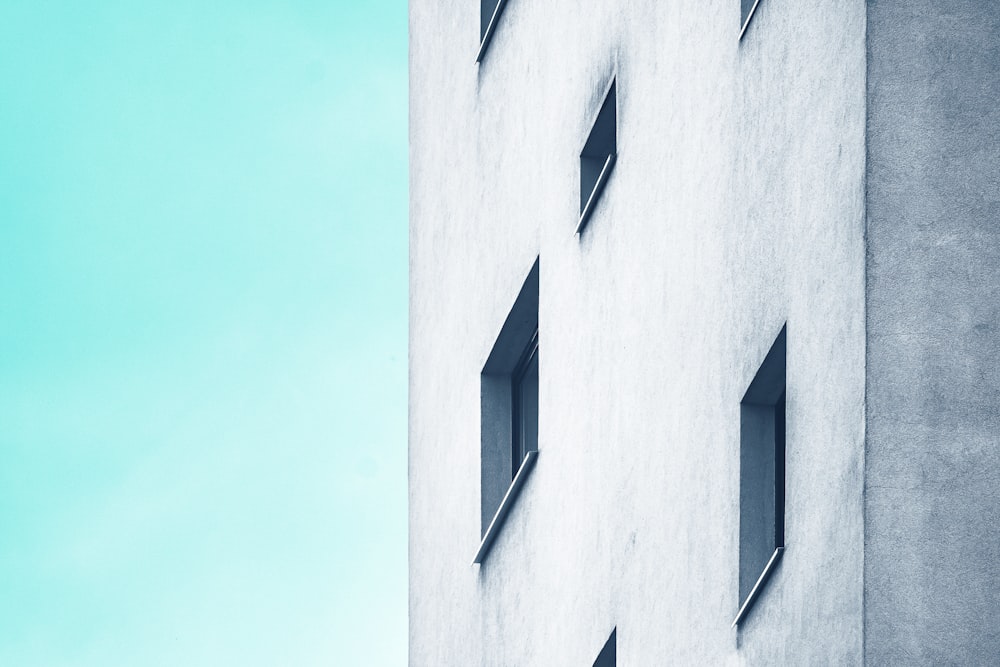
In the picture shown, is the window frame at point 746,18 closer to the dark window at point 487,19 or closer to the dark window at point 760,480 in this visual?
the dark window at point 760,480

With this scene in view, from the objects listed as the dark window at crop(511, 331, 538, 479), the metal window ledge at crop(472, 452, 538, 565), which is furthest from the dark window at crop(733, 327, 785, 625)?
the dark window at crop(511, 331, 538, 479)

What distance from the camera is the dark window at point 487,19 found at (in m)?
17.0

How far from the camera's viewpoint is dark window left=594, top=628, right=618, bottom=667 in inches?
502

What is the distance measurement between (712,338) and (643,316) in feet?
4.67

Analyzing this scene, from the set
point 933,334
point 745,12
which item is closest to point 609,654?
point 745,12

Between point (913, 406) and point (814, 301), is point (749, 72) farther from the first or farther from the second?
point (913, 406)

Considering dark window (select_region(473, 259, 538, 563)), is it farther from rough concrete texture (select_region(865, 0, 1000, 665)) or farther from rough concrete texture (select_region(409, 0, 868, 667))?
rough concrete texture (select_region(865, 0, 1000, 665))

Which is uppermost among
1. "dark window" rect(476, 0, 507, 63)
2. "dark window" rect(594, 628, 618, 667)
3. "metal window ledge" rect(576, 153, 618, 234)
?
"dark window" rect(476, 0, 507, 63)

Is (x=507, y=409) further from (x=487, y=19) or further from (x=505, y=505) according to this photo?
(x=487, y=19)

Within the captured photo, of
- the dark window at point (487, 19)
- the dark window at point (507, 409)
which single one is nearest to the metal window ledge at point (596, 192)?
the dark window at point (507, 409)

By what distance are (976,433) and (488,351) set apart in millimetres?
8616

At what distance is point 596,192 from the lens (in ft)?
44.4

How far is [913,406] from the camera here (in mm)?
8344

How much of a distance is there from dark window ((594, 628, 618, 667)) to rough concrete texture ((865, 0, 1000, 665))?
4.66 m
